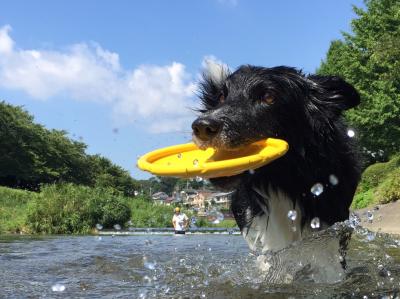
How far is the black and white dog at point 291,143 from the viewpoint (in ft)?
12.5

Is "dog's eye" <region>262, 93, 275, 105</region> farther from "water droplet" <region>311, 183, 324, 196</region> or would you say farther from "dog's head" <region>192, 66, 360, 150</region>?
"water droplet" <region>311, 183, 324, 196</region>

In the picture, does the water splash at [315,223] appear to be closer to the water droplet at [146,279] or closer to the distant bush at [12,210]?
the water droplet at [146,279]

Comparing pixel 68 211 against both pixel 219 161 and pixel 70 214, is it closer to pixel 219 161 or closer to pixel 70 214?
pixel 70 214

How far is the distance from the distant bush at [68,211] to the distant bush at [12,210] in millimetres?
662

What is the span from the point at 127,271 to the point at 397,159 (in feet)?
73.4

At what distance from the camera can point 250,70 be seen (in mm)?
4258

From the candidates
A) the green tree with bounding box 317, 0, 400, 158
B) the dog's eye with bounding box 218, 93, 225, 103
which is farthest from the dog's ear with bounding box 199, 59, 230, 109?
the green tree with bounding box 317, 0, 400, 158

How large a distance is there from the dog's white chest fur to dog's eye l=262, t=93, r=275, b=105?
0.67 meters

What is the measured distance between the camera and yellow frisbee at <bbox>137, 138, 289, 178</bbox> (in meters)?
3.24

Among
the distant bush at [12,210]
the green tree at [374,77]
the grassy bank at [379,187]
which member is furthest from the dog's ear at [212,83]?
the green tree at [374,77]

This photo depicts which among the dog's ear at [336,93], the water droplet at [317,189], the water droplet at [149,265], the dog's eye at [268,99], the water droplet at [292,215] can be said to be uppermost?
the dog's ear at [336,93]

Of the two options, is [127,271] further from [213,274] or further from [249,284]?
[249,284]

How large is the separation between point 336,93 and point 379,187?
17.9 meters

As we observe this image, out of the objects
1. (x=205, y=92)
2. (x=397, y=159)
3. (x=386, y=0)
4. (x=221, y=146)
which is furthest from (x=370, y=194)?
(x=221, y=146)
